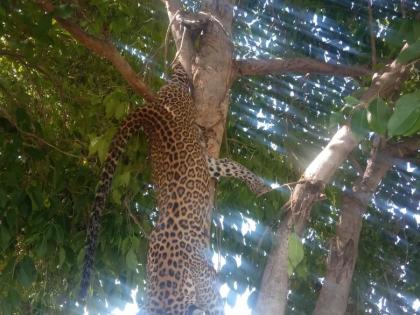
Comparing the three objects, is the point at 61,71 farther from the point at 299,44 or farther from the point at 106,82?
the point at 299,44

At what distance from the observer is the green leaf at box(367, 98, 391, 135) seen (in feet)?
8.42

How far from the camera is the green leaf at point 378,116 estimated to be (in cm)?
257

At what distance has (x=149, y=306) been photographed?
13.8ft

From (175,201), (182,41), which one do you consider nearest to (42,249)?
(175,201)

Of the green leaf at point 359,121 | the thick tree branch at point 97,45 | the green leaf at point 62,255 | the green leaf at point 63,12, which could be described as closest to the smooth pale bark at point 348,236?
the green leaf at point 62,255

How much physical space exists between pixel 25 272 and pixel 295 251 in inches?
84.8

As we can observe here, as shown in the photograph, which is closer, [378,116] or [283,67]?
[378,116]

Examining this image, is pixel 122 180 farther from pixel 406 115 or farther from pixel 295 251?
pixel 406 115

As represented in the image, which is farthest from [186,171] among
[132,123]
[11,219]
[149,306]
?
[11,219]

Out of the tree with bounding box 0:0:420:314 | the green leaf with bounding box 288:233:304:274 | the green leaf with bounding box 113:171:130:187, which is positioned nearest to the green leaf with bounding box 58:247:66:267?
the tree with bounding box 0:0:420:314

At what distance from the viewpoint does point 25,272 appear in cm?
430

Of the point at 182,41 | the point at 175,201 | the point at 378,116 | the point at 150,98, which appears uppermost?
the point at 182,41

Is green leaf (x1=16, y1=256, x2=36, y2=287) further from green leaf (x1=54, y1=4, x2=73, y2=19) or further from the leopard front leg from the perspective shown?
green leaf (x1=54, y1=4, x2=73, y2=19)

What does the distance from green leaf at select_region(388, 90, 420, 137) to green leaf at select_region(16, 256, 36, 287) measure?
309cm
